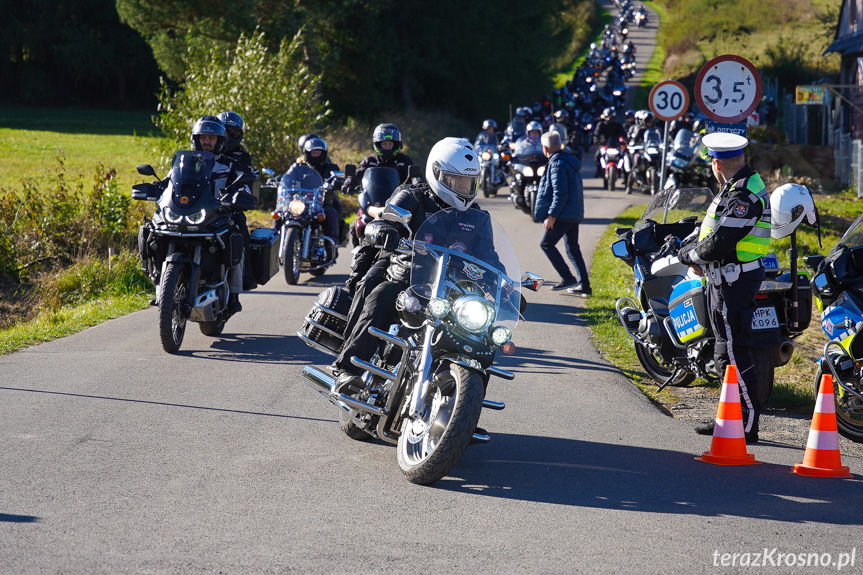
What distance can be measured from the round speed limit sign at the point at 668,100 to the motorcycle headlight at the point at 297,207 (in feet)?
19.2

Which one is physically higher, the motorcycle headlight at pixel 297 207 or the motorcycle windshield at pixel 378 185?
the motorcycle windshield at pixel 378 185

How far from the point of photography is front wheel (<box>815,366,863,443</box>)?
19.7ft

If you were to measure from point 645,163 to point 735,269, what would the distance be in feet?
60.4

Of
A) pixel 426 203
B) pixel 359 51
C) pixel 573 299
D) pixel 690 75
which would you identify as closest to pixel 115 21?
pixel 359 51

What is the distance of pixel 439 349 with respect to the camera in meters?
5.04

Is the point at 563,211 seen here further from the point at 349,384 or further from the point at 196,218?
the point at 349,384

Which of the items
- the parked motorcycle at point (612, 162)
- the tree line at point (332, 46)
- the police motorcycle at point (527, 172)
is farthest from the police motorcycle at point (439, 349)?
the parked motorcycle at point (612, 162)

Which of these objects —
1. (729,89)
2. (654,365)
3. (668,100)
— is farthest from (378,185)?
(668,100)

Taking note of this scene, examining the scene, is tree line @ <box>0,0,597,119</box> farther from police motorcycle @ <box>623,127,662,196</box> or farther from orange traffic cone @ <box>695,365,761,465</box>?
orange traffic cone @ <box>695,365,761,465</box>

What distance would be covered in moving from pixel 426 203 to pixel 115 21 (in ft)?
175

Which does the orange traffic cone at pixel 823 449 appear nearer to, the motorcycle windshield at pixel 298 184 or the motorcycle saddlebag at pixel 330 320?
the motorcycle saddlebag at pixel 330 320

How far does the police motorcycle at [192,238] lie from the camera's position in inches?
338

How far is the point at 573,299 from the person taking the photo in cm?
1174

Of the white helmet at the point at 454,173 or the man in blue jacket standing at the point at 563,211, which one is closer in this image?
the white helmet at the point at 454,173
